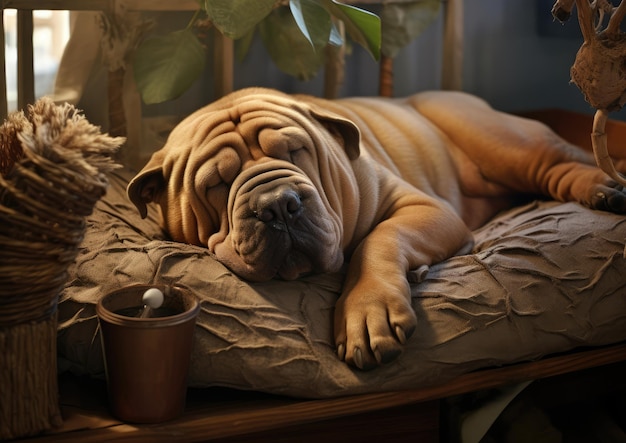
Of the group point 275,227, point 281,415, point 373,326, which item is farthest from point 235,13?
point 281,415

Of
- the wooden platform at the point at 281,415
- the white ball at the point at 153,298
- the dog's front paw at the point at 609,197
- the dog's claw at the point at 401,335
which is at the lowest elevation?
the wooden platform at the point at 281,415

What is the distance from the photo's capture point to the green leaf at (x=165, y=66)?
6.89ft

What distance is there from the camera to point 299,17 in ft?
6.04

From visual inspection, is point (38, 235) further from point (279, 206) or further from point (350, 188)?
point (350, 188)

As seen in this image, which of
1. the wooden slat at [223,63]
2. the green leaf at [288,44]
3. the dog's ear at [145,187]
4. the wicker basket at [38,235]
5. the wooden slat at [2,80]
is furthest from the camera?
the wooden slat at [223,63]

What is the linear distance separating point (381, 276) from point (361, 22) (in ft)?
2.19

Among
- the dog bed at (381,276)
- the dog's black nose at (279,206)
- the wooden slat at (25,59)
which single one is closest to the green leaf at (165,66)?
the wooden slat at (25,59)

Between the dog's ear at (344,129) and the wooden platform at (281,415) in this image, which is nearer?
the wooden platform at (281,415)

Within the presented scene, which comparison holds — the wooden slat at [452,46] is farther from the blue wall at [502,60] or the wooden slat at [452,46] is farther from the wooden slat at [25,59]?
the wooden slat at [25,59]

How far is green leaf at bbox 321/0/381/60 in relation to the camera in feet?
6.46

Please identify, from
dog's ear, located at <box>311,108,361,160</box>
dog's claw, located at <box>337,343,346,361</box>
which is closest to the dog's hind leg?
dog's ear, located at <box>311,108,361,160</box>

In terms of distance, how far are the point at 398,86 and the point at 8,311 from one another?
1.83m

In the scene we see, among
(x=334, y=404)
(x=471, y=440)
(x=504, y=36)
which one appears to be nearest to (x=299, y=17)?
(x=334, y=404)

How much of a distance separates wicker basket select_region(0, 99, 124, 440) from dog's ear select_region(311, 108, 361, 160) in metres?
0.65
